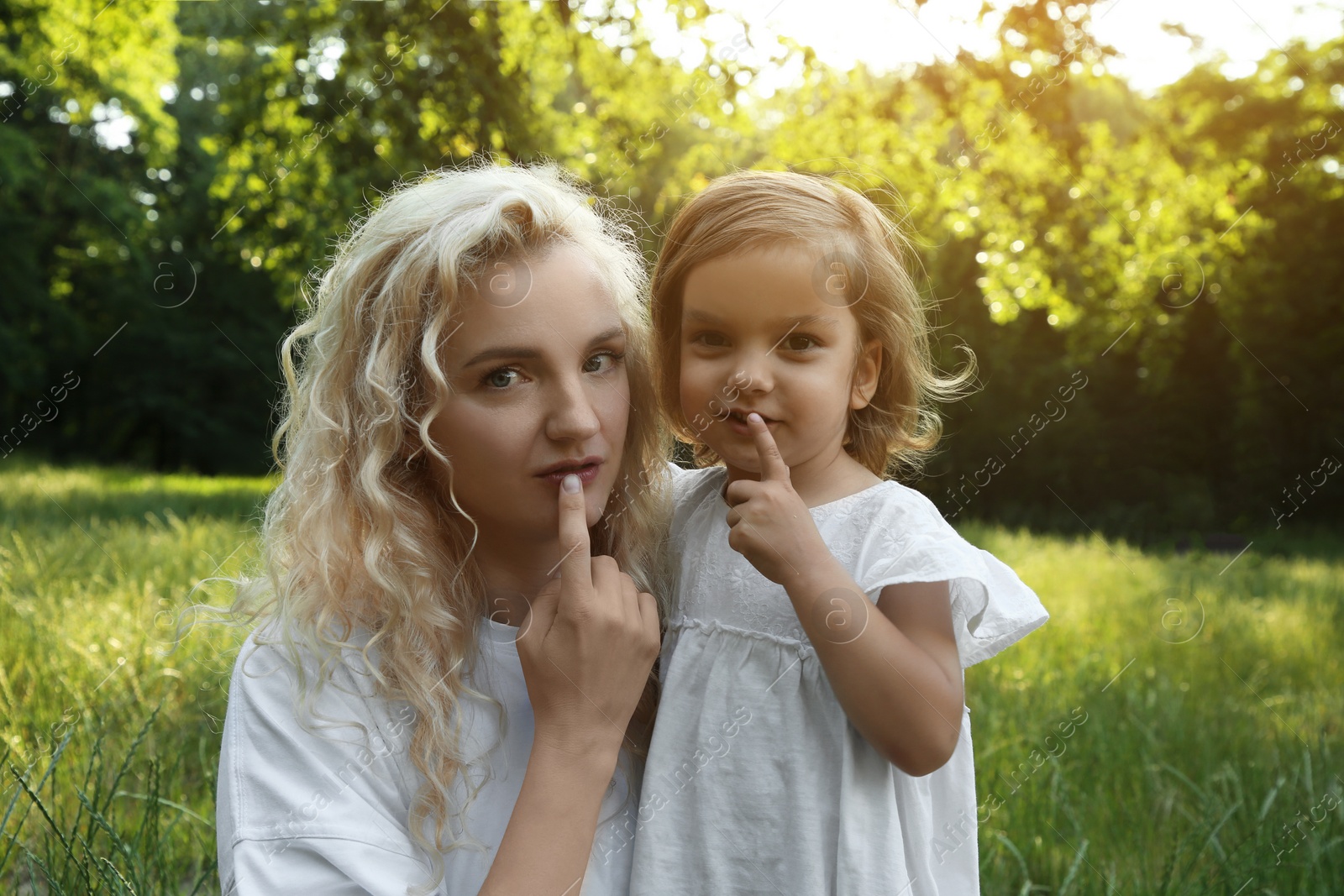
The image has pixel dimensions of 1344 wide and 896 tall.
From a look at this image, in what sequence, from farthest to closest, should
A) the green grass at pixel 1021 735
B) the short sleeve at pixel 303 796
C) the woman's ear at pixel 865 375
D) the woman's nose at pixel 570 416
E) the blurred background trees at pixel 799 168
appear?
the blurred background trees at pixel 799 168
the green grass at pixel 1021 735
the woman's ear at pixel 865 375
the woman's nose at pixel 570 416
the short sleeve at pixel 303 796

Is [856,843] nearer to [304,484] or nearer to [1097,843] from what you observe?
[304,484]

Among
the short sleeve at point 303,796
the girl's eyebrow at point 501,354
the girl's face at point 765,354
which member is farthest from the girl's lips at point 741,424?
the short sleeve at point 303,796

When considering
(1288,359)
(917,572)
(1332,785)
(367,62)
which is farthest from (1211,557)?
(917,572)

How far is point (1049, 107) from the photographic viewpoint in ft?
26.9

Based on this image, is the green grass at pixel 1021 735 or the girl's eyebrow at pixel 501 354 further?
the green grass at pixel 1021 735

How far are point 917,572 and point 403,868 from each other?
33.1 inches

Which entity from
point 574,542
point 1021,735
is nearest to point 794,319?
point 574,542

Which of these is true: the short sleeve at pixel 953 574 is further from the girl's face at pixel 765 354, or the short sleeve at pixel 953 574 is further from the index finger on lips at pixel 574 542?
the index finger on lips at pixel 574 542

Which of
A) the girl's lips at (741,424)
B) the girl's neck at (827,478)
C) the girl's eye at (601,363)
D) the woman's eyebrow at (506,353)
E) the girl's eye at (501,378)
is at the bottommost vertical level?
the girl's neck at (827,478)

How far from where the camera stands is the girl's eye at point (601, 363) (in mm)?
1663

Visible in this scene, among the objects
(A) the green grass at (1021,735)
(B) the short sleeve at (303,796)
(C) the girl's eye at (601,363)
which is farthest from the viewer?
(A) the green grass at (1021,735)

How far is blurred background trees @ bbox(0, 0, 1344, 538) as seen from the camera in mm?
8227

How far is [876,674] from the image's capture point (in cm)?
140

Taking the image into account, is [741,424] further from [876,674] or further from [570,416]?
[876,674]
